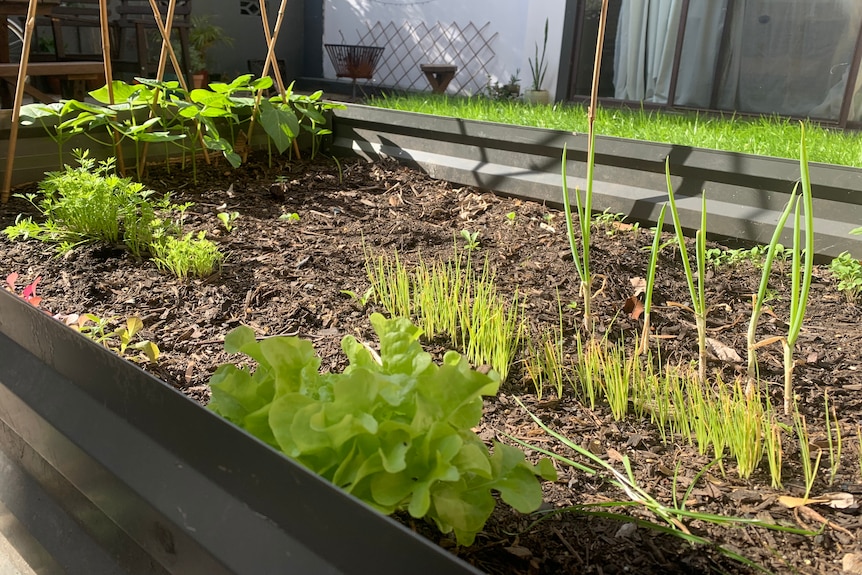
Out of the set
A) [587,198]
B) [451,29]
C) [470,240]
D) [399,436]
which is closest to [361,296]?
[470,240]

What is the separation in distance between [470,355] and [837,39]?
5043 millimetres

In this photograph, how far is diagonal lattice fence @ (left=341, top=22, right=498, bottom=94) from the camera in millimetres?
7246

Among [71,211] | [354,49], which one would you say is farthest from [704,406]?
[354,49]

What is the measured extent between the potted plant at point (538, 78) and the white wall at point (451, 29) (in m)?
0.06

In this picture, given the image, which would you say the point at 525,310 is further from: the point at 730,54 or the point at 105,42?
the point at 730,54

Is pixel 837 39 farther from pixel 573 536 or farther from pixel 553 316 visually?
pixel 573 536

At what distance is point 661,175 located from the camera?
265 cm

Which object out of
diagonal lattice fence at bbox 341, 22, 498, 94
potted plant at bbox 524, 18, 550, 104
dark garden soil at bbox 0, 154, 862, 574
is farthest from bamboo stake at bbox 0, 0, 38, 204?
diagonal lattice fence at bbox 341, 22, 498, 94

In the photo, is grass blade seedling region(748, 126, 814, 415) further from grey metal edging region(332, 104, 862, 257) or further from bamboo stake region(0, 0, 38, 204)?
bamboo stake region(0, 0, 38, 204)

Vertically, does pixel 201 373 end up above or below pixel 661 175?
below

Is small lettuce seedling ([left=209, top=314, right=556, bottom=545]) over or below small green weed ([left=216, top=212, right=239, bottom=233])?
over

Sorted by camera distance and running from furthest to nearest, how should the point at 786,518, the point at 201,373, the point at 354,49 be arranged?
the point at 354,49 → the point at 201,373 → the point at 786,518

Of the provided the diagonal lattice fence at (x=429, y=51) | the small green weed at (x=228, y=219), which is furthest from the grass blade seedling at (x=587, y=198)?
the diagonal lattice fence at (x=429, y=51)

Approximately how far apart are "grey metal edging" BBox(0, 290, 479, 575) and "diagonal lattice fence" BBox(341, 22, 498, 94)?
21.4 ft
